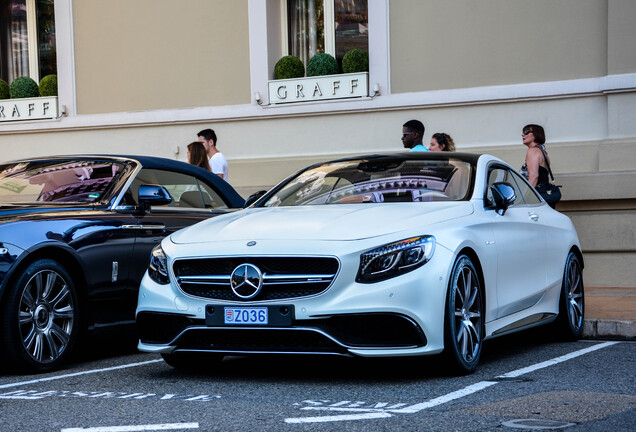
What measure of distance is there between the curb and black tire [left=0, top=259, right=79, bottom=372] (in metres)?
4.33

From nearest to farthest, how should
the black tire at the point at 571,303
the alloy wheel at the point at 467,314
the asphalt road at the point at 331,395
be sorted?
the asphalt road at the point at 331,395 → the alloy wheel at the point at 467,314 → the black tire at the point at 571,303

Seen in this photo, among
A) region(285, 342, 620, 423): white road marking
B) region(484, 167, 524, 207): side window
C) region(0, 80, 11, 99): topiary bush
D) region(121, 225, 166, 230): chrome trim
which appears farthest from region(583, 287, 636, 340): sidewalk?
region(0, 80, 11, 99): topiary bush

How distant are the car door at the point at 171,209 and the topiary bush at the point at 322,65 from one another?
5.76 m

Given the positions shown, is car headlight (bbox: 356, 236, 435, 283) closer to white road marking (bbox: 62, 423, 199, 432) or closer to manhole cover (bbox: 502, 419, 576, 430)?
manhole cover (bbox: 502, 419, 576, 430)

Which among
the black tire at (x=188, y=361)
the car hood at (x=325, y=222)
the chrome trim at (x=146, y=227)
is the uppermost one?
the car hood at (x=325, y=222)

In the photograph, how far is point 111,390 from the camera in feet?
19.9

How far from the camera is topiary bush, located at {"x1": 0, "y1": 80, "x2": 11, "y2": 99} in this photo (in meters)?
16.8

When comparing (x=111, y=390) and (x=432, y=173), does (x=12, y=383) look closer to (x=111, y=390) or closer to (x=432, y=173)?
(x=111, y=390)

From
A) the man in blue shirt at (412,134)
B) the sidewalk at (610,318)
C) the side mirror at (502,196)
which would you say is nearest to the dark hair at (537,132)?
the man in blue shirt at (412,134)

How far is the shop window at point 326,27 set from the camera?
48.5 ft

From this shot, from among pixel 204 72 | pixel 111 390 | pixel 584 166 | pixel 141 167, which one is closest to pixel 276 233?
pixel 111 390

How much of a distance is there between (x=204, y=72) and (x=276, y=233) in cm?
942

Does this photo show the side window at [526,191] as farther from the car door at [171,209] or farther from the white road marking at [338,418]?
the white road marking at [338,418]

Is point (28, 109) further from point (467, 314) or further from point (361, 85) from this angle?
point (467, 314)
